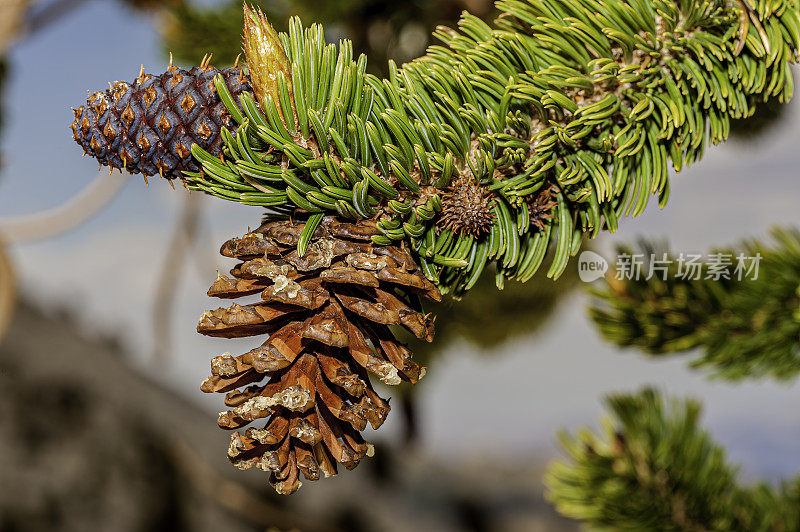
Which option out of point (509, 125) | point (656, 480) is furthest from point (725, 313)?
point (509, 125)

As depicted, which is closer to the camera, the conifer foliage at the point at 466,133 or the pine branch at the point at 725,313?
the conifer foliage at the point at 466,133

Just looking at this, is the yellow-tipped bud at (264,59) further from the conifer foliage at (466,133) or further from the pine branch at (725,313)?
the pine branch at (725,313)

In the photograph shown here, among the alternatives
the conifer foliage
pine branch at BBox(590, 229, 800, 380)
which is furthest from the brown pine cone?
pine branch at BBox(590, 229, 800, 380)

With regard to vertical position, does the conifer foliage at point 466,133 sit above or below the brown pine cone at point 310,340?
above

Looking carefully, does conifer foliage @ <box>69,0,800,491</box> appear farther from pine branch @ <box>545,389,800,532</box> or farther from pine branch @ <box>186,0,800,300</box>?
pine branch @ <box>545,389,800,532</box>

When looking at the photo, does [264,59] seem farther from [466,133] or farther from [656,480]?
[656,480]

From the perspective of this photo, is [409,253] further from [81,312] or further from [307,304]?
[81,312]

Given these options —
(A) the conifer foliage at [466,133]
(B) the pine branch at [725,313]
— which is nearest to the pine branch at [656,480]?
(B) the pine branch at [725,313]
